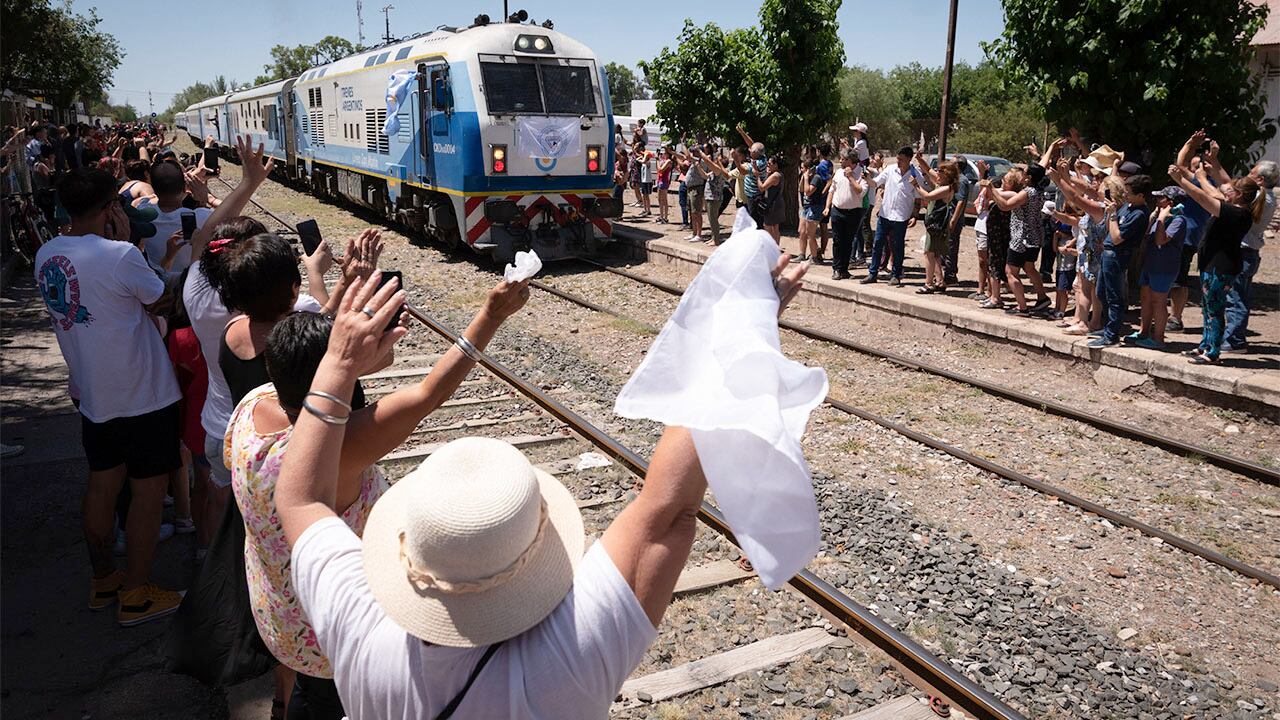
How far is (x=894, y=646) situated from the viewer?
3834 mm

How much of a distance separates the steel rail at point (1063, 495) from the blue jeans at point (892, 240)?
4.50 meters

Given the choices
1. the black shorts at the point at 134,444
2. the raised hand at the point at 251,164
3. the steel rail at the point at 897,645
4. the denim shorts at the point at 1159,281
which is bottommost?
the steel rail at the point at 897,645

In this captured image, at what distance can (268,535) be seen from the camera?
7.65ft

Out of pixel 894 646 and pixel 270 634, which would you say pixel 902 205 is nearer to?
pixel 894 646

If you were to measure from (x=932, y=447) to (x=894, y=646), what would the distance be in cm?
284

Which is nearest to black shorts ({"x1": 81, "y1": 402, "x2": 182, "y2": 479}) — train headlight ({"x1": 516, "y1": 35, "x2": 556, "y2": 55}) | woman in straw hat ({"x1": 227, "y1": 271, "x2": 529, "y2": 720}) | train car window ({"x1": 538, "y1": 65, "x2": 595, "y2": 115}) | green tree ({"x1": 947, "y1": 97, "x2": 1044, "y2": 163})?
woman in straw hat ({"x1": 227, "y1": 271, "x2": 529, "y2": 720})

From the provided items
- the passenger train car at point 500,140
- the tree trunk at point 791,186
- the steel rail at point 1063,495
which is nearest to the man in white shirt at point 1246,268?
the steel rail at point 1063,495

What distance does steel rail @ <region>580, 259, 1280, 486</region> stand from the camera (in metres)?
6.07

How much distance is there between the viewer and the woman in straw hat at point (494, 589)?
1.39m

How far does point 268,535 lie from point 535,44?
1219cm

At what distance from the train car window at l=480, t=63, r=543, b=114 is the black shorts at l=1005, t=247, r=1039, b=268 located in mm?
7136

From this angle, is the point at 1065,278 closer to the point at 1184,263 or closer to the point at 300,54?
the point at 1184,263

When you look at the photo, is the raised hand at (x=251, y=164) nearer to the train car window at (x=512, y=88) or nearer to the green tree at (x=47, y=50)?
the train car window at (x=512, y=88)

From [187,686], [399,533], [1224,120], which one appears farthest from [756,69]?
[399,533]
